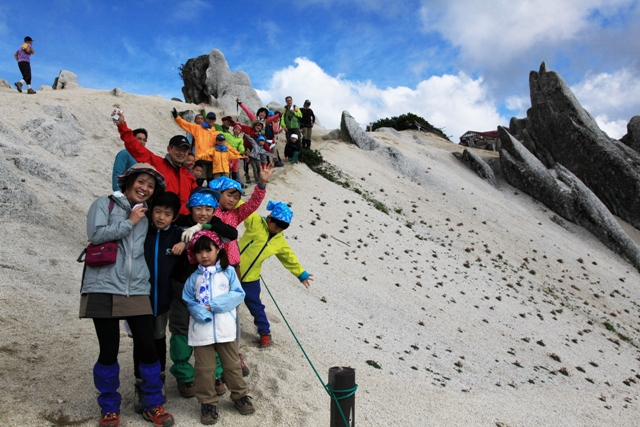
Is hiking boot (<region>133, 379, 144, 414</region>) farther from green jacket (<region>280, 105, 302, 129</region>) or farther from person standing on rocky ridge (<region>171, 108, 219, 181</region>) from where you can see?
green jacket (<region>280, 105, 302, 129</region>)

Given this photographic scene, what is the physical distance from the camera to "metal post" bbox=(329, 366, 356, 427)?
3881 millimetres

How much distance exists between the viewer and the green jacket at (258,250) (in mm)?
5984

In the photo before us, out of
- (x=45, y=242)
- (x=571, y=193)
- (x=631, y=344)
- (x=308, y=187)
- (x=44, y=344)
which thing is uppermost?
(x=571, y=193)

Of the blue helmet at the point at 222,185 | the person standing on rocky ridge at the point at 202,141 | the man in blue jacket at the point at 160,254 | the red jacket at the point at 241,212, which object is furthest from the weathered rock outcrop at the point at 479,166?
the man in blue jacket at the point at 160,254

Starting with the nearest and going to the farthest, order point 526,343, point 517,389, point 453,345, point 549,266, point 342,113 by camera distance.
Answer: point 517,389
point 453,345
point 526,343
point 549,266
point 342,113

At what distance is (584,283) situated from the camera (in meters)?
17.5

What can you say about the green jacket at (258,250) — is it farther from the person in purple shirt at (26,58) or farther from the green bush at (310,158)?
the person in purple shirt at (26,58)

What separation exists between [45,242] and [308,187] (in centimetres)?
965

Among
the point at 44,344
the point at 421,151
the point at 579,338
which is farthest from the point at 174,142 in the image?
the point at 421,151

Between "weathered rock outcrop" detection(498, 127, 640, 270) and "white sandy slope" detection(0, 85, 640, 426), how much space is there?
129cm

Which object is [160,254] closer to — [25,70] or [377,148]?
[25,70]

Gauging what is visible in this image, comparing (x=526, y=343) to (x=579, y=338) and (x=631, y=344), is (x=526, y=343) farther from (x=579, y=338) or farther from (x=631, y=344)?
(x=631, y=344)

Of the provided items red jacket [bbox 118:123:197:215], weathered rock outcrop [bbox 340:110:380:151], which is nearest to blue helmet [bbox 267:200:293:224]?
red jacket [bbox 118:123:197:215]

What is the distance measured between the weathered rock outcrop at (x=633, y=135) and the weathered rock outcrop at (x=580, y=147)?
85.0 inches
